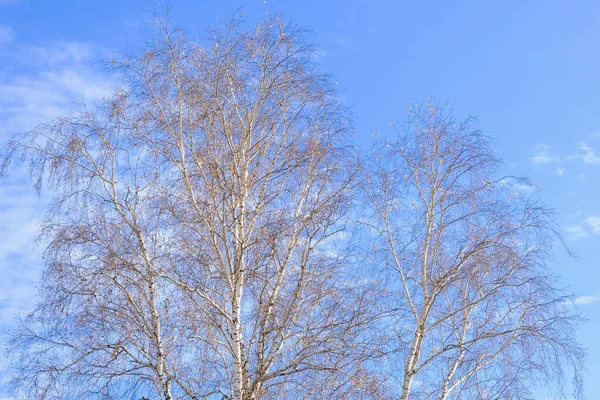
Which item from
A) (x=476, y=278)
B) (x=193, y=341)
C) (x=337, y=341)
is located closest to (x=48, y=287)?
(x=193, y=341)

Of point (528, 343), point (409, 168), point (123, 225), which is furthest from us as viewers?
point (409, 168)

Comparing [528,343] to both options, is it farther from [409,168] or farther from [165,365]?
[165,365]

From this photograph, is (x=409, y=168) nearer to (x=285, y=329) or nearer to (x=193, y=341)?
(x=285, y=329)

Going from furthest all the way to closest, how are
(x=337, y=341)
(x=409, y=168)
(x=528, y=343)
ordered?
(x=409, y=168) → (x=528, y=343) → (x=337, y=341)

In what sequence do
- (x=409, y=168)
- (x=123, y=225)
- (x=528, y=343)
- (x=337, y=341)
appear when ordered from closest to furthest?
(x=337, y=341), (x=123, y=225), (x=528, y=343), (x=409, y=168)

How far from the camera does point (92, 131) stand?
12234 mm

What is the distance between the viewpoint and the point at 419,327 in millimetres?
12234

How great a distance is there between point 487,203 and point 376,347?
11.3 ft

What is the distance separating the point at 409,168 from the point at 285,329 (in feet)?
12.7

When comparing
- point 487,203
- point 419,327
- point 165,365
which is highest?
point 487,203

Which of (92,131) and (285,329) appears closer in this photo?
(285,329)

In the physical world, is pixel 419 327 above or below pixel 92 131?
below

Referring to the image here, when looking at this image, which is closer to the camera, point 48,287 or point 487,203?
point 48,287

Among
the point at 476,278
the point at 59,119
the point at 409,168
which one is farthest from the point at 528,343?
the point at 59,119
